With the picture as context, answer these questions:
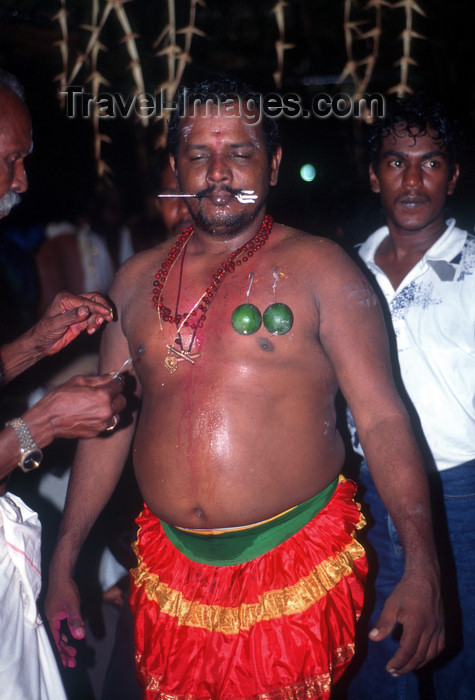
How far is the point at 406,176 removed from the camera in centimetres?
276

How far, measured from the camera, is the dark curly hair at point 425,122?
9.19 feet

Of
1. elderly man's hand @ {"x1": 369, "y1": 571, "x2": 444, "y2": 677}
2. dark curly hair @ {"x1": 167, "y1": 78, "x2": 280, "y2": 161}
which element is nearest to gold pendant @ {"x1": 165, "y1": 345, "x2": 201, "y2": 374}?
dark curly hair @ {"x1": 167, "y1": 78, "x2": 280, "y2": 161}

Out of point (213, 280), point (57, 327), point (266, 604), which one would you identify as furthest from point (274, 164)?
point (266, 604)

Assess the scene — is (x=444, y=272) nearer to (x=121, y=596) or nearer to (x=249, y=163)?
(x=249, y=163)

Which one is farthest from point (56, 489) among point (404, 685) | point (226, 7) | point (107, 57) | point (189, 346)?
point (226, 7)

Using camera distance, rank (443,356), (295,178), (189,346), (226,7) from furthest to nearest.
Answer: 1. (295,178)
2. (226,7)
3. (443,356)
4. (189,346)

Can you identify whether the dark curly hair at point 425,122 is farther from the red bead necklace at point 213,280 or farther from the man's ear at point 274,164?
the red bead necklace at point 213,280

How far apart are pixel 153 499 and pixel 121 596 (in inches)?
77.2

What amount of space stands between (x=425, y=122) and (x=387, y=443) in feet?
5.89

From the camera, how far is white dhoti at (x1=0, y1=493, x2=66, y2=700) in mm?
1787

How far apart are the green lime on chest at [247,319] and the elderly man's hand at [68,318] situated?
52cm

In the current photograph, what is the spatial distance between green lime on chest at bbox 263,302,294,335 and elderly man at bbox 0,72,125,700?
0.61 m

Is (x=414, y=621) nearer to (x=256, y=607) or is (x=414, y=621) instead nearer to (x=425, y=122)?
(x=256, y=607)

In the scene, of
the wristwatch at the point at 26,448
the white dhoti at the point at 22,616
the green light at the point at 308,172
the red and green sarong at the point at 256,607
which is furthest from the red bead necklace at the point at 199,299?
the green light at the point at 308,172
